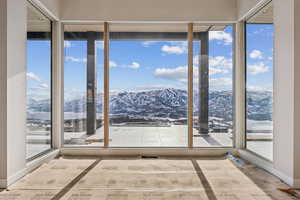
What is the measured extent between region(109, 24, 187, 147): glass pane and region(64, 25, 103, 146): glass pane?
25cm

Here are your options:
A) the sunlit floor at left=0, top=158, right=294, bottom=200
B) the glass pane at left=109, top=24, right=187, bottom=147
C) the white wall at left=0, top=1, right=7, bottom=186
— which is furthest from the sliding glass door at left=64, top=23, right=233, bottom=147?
the white wall at left=0, top=1, right=7, bottom=186

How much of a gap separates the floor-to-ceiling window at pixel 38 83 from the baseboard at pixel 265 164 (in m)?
3.35

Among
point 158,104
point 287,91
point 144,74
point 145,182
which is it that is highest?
point 144,74

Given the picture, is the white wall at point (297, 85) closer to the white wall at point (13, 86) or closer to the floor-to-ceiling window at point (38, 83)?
the white wall at point (13, 86)

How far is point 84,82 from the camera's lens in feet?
16.6

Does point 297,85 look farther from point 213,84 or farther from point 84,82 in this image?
point 84,82

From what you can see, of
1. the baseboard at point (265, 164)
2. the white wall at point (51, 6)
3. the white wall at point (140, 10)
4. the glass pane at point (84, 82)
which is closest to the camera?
the baseboard at point (265, 164)

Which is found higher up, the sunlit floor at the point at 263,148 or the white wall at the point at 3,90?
the white wall at the point at 3,90

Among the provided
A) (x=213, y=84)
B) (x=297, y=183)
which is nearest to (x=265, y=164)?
(x=297, y=183)

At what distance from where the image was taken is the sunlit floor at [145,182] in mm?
2939

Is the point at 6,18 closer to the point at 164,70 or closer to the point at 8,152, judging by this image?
the point at 8,152

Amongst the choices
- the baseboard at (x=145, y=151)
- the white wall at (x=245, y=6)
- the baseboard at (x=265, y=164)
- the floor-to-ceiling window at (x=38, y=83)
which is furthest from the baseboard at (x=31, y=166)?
the white wall at (x=245, y=6)

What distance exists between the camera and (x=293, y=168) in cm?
314

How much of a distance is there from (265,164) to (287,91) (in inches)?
47.5
